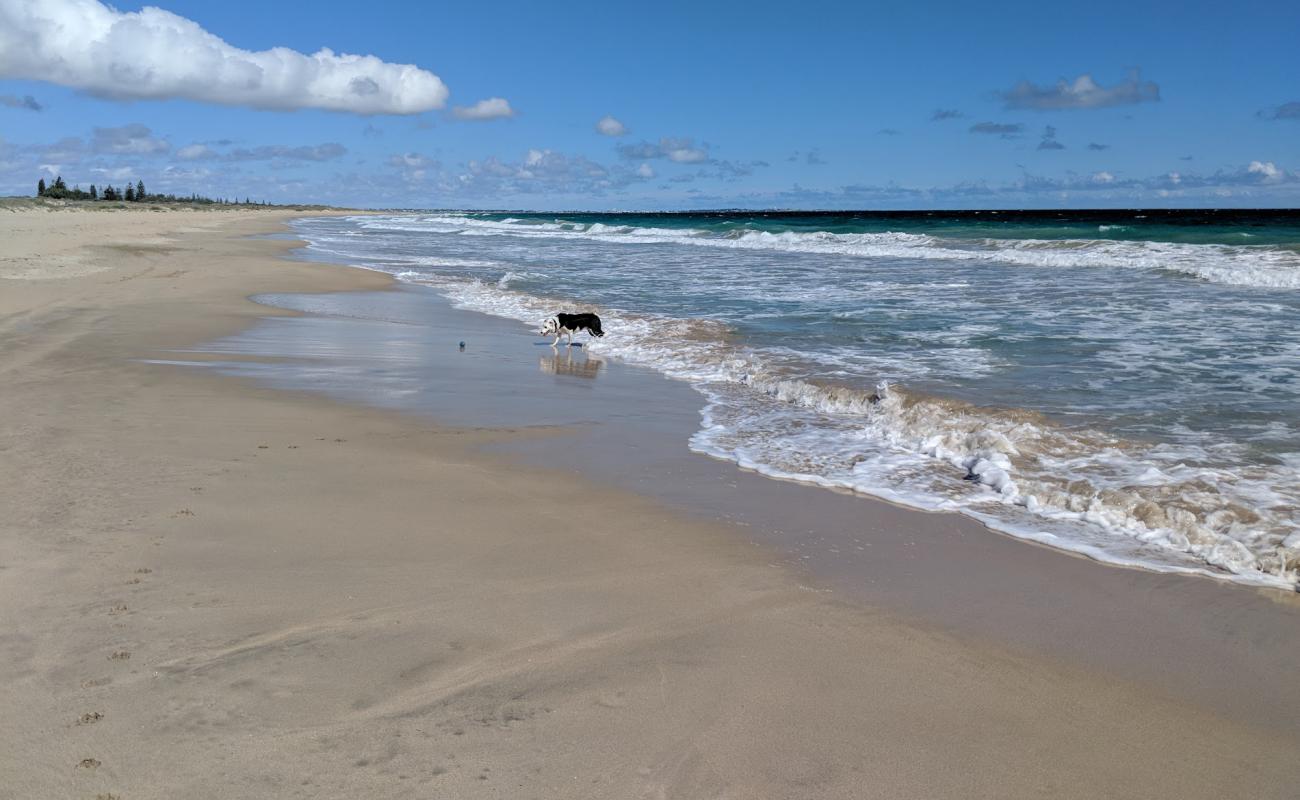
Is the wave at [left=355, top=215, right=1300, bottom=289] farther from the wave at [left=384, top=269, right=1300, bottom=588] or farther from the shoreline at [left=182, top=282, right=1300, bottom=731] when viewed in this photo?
the shoreline at [left=182, top=282, right=1300, bottom=731]

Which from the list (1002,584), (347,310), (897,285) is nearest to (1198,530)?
(1002,584)

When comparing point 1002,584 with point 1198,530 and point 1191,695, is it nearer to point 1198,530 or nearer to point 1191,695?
point 1191,695

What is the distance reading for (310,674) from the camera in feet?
10.3

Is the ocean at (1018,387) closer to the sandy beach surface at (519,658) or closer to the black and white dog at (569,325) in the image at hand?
the black and white dog at (569,325)

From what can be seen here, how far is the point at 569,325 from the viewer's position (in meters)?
12.0

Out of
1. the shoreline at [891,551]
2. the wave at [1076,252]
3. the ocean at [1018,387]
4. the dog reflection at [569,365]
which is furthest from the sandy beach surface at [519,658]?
the wave at [1076,252]

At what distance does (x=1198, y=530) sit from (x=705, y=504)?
8.96ft

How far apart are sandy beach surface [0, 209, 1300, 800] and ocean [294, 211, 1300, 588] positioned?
0.71 metres

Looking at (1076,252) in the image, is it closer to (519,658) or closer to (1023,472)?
(1023,472)

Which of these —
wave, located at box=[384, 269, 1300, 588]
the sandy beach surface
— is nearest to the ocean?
wave, located at box=[384, 269, 1300, 588]

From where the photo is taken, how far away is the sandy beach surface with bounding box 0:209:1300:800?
8.77 ft

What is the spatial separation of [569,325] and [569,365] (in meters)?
1.47

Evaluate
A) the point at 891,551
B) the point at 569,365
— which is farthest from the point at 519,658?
the point at 569,365

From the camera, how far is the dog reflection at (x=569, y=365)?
33.4 feet
